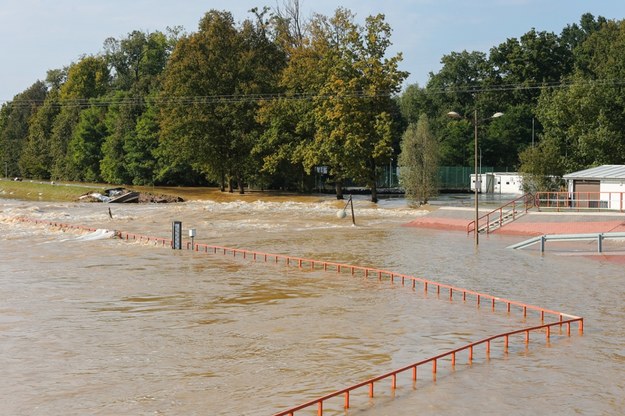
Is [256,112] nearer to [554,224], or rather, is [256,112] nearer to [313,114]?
[313,114]

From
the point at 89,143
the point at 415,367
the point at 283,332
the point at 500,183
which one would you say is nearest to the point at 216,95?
the point at 89,143

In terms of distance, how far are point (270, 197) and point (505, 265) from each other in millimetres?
53803

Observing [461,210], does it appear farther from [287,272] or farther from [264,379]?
[264,379]

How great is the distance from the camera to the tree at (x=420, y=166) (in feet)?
237

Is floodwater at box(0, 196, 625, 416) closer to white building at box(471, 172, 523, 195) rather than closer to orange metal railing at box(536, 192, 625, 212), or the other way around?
Result: orange metal railing at box(536, 192, 625, 212)

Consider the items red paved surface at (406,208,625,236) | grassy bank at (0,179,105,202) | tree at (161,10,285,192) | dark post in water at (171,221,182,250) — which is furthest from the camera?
grassy bank at (0,179,105,202)

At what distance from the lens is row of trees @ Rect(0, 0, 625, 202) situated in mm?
75625

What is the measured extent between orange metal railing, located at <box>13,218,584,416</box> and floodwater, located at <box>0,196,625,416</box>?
30 cm

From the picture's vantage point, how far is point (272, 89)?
90.8 m

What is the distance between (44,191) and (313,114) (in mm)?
46108

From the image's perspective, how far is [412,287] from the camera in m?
28.4

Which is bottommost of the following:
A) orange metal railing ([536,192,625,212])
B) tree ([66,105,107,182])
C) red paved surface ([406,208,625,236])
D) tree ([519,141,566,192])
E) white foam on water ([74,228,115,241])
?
white foam on water ([74,228,115,241])

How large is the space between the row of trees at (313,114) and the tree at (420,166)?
12 centimetres

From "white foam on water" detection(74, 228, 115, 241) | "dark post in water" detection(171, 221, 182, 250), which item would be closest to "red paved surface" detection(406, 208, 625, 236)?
"dark post in water" detection(171, 221, 182, 250)
